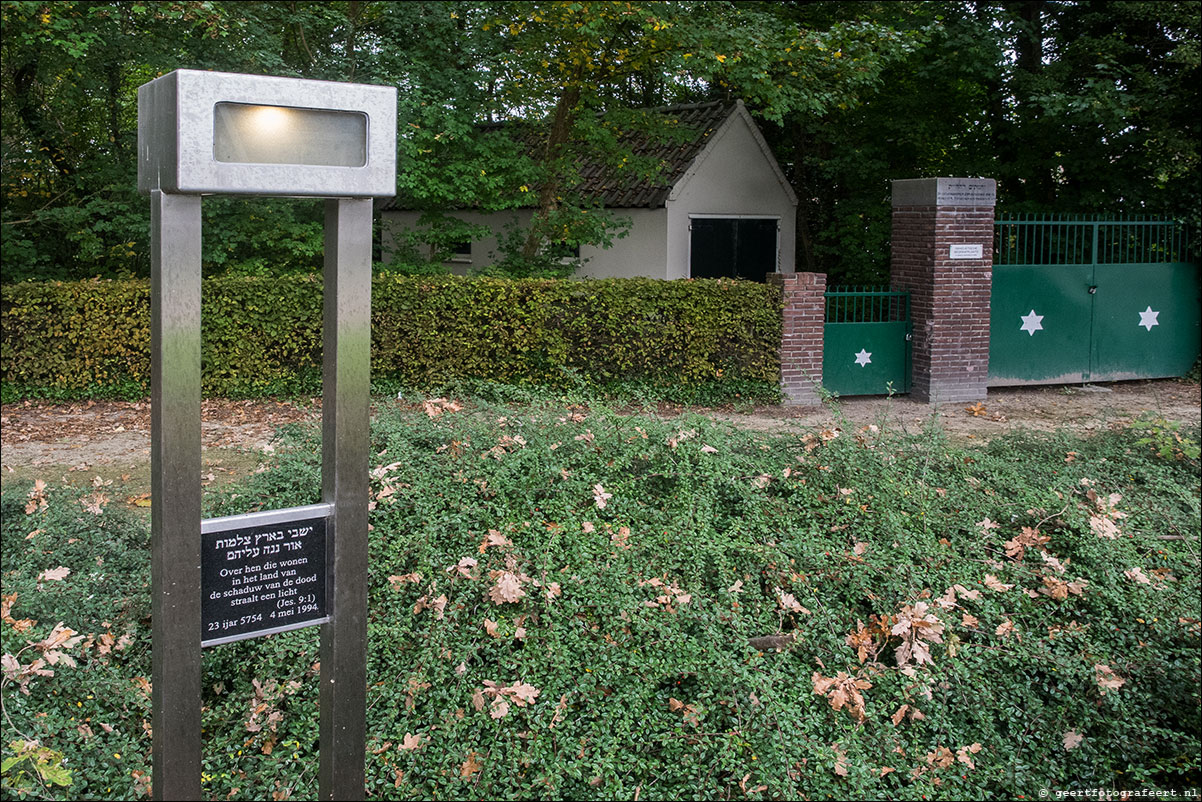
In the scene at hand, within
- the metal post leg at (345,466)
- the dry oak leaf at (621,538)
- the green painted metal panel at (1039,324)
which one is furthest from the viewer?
the green painted metal panel at (1039,324)

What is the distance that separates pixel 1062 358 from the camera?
14.1 metres

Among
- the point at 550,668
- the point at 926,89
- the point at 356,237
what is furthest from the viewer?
the point at 926,89

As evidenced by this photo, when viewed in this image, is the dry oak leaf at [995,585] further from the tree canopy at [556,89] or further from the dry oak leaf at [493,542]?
the tree canopy at [556,89]

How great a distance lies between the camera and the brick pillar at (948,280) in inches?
509

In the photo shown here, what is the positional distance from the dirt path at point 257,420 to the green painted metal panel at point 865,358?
22 centimetres

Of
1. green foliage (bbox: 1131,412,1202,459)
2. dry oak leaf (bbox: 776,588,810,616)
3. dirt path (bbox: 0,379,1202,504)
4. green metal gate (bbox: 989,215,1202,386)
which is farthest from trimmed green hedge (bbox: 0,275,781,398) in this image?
dry oak leaf (bbox: 776,588,810,616)

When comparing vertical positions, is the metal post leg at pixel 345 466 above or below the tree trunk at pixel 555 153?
below

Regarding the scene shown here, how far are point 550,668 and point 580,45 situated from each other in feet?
30.7

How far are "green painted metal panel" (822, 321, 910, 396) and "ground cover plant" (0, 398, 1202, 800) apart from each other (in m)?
6.31

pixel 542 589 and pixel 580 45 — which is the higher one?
pixel 580 45

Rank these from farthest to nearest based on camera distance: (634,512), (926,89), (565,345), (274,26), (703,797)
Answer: (926,89), (274,26), (565,345), (634,512), (703,797)

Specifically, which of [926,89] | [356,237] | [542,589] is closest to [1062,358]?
[926,89]

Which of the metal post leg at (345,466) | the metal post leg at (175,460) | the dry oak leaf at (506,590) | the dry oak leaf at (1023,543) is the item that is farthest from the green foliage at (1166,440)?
the metal post leg at (175,460)

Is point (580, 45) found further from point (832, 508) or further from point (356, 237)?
point (356, 237)
